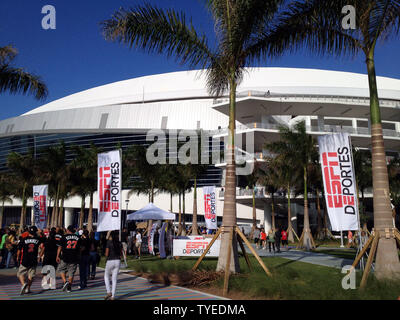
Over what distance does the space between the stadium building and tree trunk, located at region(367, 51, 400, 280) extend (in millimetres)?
33431

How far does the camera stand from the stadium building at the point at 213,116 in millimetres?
47219

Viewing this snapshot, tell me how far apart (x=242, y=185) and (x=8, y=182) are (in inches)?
1316

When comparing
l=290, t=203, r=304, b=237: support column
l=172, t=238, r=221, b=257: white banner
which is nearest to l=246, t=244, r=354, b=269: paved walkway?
l=172, t=238, r=221, b=257: white banner

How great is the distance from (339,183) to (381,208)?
2.18 metres

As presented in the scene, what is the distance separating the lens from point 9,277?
47.5ft

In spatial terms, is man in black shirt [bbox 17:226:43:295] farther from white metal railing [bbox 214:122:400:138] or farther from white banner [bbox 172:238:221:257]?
white metal railing [bbox 214:122:400:138]

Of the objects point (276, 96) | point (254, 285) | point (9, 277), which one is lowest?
point (9, 277)

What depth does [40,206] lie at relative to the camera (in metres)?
30.2

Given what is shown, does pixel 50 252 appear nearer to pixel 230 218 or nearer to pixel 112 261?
pixel 112 261

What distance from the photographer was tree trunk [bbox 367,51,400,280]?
398 inches
